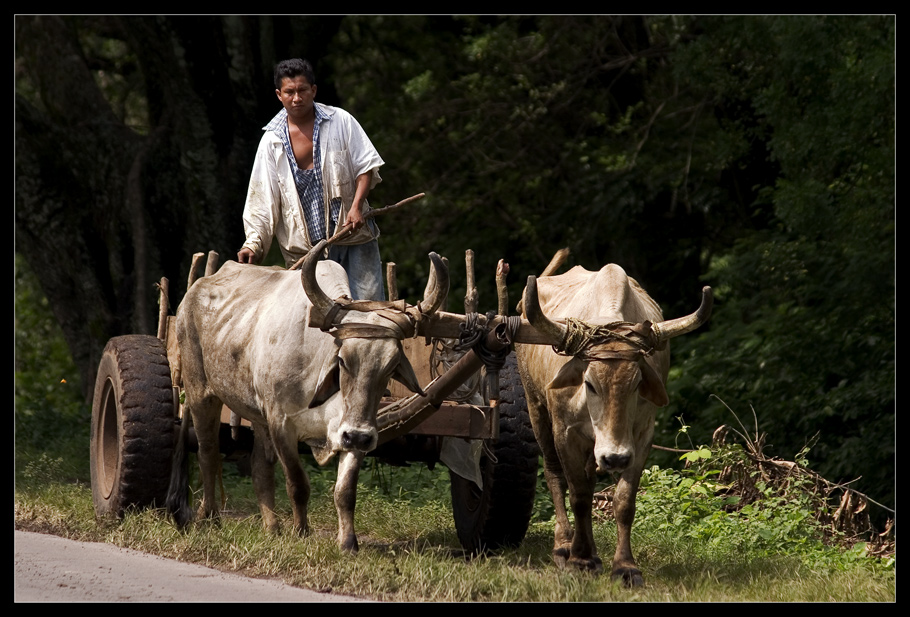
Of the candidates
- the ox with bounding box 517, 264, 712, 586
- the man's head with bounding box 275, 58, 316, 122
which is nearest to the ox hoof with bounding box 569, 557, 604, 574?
the ox with bounding box 517, 264, 712, 586

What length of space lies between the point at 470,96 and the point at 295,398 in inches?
349

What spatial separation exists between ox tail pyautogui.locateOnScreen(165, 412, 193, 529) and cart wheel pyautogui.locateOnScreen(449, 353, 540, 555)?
1654mm

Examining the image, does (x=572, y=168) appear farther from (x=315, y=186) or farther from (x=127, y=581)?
(x=127, y=581)

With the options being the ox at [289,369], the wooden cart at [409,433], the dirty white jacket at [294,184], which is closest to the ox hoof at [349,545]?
the ox at [289,369]

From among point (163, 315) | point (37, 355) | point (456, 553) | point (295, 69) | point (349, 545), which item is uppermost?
point (295, 69)

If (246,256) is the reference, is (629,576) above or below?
below

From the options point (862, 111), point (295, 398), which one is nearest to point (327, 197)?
point (295, 398)

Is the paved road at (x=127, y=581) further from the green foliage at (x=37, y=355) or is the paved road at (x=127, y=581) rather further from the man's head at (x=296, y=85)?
the green foliage at (x=37, y=355)

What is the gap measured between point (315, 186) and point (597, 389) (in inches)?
84.7

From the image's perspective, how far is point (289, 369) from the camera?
6086 mm

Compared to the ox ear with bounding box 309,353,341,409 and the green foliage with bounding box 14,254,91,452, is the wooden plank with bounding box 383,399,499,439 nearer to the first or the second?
the ox ear with bounding box 309,353,341,409

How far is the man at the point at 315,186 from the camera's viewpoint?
22.5 ft

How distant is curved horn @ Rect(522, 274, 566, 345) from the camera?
17.8 feet

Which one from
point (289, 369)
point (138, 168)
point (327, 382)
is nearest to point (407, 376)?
point (327, 382)
